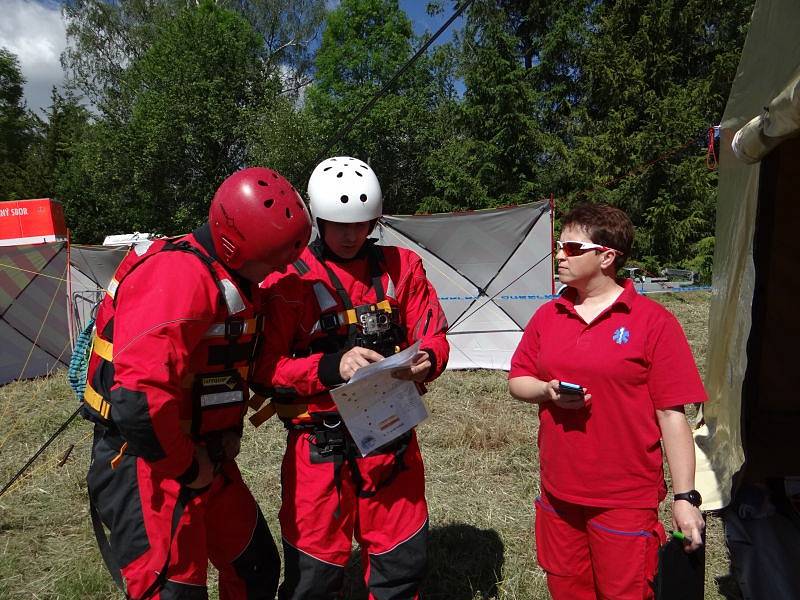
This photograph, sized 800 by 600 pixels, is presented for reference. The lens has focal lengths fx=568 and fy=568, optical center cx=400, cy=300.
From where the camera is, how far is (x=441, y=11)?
1114 inches

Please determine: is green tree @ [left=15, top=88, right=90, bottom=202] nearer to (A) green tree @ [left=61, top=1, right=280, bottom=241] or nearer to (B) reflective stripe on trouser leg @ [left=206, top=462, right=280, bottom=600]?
(A) green tree @ [left=61, top=1, right=280, bottom=241]

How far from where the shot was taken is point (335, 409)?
7.79 ft

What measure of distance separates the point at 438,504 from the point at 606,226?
9.34 feet

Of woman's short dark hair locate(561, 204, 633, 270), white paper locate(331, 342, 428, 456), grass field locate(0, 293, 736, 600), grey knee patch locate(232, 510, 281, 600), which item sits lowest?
grass field locate(0, 293, 736, 600)

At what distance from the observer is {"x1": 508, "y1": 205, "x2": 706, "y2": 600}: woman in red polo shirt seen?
2.06 meters

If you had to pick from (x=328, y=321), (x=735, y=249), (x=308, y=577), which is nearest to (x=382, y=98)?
(x=735, y=249)

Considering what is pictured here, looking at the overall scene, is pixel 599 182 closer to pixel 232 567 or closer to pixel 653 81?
pixel 653 81

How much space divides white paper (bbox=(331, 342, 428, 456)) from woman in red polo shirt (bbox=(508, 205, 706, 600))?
472 mm

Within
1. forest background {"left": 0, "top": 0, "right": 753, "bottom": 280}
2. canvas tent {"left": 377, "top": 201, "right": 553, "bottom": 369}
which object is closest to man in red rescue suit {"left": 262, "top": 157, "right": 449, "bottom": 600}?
canvas tent {"left": 377, "top": 201, "right": 553, "bottom": 369}

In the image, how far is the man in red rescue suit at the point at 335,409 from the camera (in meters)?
2.30

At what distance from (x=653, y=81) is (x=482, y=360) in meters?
19.3

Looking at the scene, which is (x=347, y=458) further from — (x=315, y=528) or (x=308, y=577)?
(x=308, y=577)

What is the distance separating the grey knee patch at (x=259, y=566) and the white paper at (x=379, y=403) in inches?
26.1

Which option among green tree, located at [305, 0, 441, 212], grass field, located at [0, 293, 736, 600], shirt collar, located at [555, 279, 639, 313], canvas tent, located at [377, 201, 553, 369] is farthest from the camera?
green tree, located at [305, 0, 441, 212]
